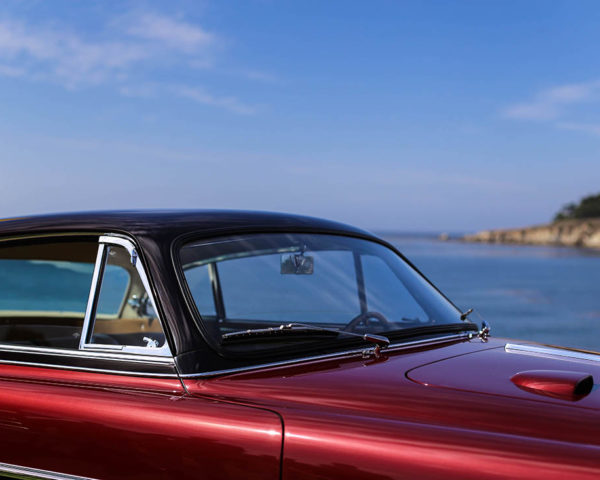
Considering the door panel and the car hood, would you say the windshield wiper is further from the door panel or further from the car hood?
the door panel

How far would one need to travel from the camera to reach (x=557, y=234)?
109 meters

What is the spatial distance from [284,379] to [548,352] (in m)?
1.08

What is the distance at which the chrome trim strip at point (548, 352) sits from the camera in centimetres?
254

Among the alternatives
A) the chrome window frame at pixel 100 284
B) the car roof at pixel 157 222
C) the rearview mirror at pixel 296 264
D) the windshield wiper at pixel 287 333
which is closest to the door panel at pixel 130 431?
the chrome window frame at pixel 100 284

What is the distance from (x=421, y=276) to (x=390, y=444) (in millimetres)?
1695

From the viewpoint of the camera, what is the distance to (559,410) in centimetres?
183

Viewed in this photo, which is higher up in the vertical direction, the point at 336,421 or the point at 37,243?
the point at 37,243

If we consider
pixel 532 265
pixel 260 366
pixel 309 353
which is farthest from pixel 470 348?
pixel 532 265

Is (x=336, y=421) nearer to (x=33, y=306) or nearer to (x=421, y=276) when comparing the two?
(x=421, y=276)

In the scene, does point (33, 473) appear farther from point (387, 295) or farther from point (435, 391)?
point (387, 295)

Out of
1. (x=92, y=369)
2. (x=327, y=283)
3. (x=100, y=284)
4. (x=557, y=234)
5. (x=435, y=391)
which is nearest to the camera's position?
(x=435, y=391)

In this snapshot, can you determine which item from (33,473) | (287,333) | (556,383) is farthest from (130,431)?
(556,383)

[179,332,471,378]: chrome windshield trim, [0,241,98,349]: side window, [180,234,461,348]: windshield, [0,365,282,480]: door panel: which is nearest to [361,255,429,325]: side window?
[180,234,461,348]: windshield

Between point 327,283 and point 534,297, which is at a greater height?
point 327,283
